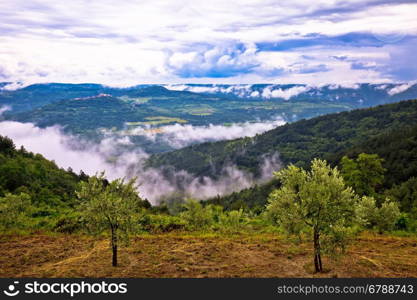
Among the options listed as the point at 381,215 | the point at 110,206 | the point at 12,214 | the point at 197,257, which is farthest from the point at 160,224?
the point at 381,215

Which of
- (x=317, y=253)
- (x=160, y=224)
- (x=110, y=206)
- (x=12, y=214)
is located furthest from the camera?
(x=160, y=224)

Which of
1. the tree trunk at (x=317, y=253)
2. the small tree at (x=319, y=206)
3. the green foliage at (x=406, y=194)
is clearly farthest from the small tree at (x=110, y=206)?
the green foliage at (x=406, y=194)

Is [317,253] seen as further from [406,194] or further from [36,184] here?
[406,194]

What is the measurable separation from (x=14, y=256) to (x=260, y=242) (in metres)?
19.9

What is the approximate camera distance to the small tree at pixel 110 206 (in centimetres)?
2112

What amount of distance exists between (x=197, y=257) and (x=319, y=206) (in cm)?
1051

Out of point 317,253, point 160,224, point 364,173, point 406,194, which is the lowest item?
point 406,194

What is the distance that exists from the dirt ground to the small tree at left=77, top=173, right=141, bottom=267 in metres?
2.94

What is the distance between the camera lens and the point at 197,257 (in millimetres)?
25203

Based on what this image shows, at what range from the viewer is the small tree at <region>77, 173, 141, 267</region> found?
21125 mm

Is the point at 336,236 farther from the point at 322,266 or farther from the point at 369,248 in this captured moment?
the point at 369,248

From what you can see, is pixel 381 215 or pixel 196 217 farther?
pixel 196 217

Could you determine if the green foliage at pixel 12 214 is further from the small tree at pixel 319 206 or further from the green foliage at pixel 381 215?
the green foliage at pixel 381 215

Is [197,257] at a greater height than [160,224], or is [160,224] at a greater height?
[197,257]
